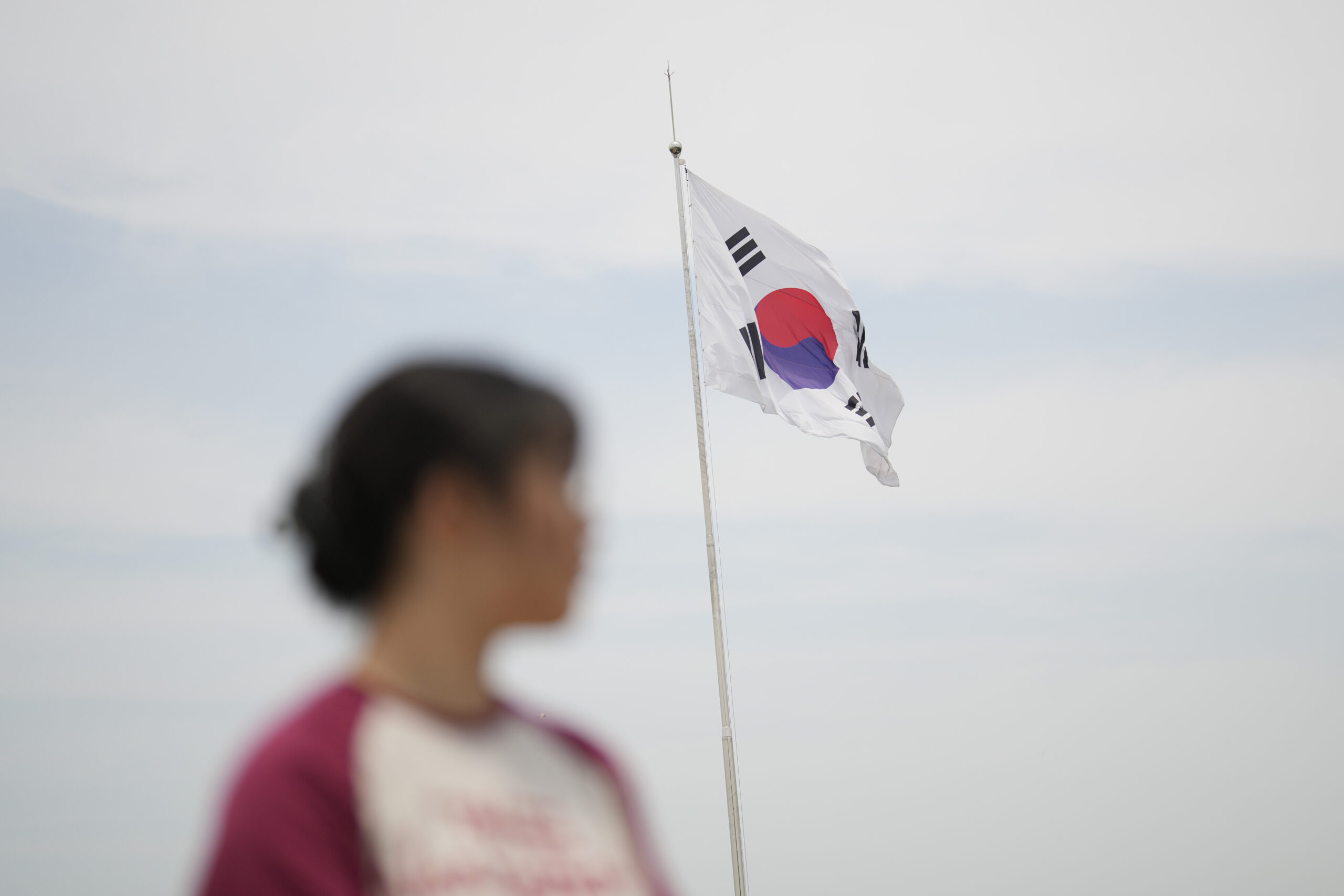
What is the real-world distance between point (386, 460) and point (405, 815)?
0.42m

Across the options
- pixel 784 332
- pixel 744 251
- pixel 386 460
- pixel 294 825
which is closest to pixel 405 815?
pixel 294 825

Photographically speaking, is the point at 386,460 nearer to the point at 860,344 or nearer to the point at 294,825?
the point at 294,825

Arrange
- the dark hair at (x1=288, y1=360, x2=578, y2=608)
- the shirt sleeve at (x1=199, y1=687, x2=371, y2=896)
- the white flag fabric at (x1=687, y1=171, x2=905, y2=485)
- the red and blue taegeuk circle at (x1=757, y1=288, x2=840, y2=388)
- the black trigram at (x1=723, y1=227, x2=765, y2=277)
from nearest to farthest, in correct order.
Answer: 1. the shirt sleeve at (x1=199, y1=687, x2=371, y2=896)
2. the dark hair at (x1=288, y1=360, x2=578, y2=608)
3. the white flag fabric at (x1=687, y1=171, x2=905, y2=485)
4. the red and blue taegeuk circle at (x1=757, y1=288, x2=840, y2=388)
5. the black trigram at (x1=723, y1=227, x2=765, y2=277)

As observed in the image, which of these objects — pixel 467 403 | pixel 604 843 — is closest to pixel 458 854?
pixel 604 843

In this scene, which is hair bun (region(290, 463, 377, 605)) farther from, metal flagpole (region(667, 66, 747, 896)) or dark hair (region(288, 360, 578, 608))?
metal flagpole (region(667, 66, 747, 896))

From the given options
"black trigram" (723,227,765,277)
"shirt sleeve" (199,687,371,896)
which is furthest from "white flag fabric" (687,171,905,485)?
"shirt sleeve" (199,687,371,896)

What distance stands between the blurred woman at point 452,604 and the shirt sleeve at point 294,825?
11 millimetres

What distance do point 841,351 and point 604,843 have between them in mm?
13829

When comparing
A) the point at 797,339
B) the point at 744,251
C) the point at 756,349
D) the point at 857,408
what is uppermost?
the point at 744,251

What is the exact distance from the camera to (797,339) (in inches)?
582

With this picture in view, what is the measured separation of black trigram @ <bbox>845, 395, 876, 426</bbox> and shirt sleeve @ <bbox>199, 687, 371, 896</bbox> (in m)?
13.7

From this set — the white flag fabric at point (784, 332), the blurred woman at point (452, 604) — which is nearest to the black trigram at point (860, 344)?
the white flag fabric at point (784, 332)

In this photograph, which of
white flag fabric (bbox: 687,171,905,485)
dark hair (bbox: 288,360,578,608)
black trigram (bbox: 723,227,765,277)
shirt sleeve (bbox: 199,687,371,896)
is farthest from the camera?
black trigram (bbox: 723,227,765,277)

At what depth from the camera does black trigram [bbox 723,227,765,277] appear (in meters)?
15.0
